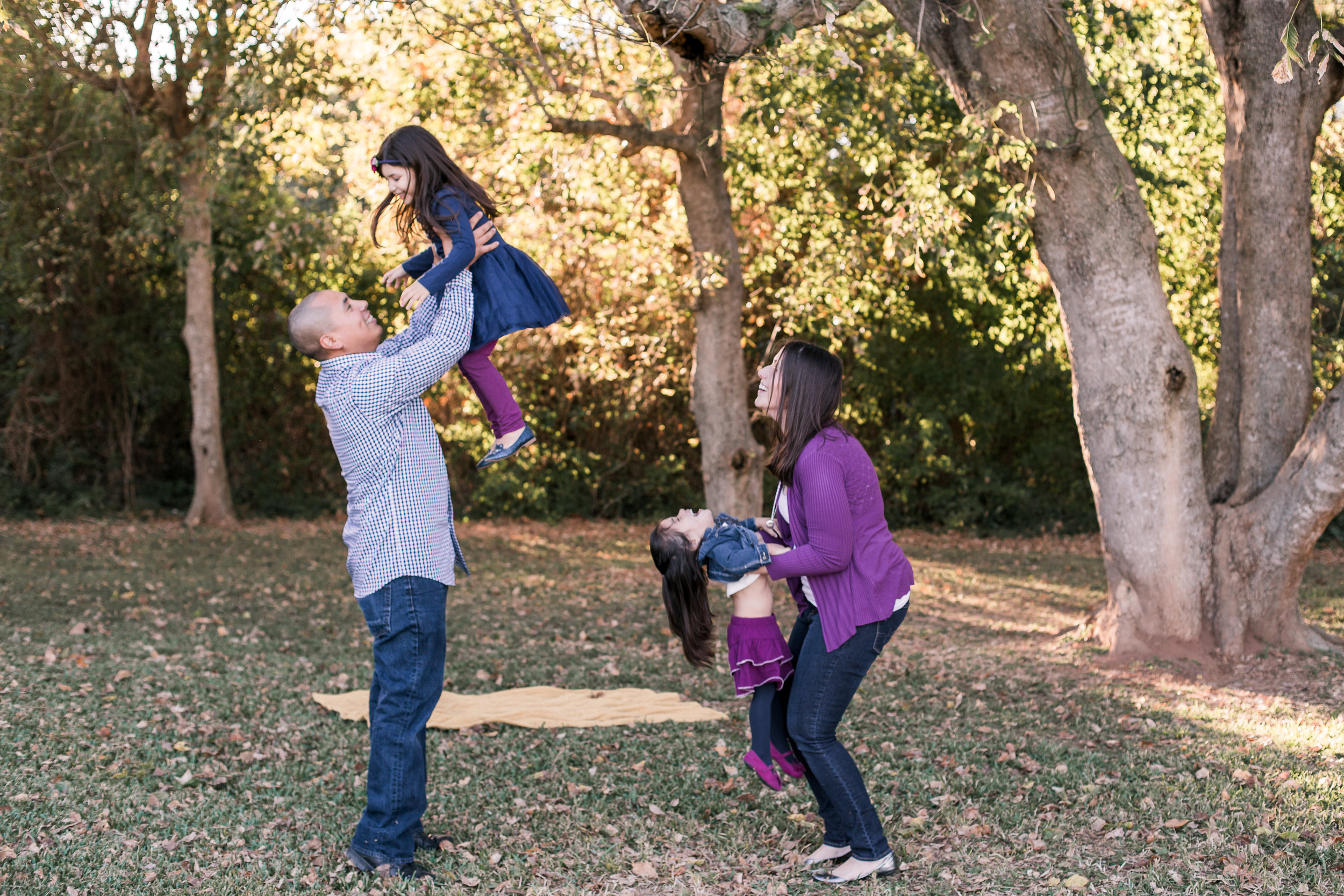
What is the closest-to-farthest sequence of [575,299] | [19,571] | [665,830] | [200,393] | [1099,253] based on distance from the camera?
[665,830] → [1099,253] → [19,571] → [575,299] → [200,393]

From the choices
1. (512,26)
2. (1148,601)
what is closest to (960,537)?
(1148,601)

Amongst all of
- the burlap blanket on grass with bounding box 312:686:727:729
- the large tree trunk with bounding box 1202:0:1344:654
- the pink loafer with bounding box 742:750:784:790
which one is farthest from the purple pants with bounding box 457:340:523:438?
the large tree trunk with bounding box 1202:0:1344:654

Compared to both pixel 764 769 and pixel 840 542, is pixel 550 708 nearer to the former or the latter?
pixel 764 769

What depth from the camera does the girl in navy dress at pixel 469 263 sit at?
322 centimetres

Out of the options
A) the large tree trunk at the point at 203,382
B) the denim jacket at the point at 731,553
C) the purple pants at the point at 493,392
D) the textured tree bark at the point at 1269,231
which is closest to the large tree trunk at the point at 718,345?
the textured tree bark at the point at 1269,231

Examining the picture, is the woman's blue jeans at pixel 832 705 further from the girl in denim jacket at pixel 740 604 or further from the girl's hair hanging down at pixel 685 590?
the girl's hair hanging down at pixel 685 590

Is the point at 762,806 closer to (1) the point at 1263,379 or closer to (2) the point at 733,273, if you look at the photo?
(1) the point at 1263,379

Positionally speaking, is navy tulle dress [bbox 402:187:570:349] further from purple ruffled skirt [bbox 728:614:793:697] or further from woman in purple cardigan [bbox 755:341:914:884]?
purple ruffled skirt [bbox 728:614:793:697]

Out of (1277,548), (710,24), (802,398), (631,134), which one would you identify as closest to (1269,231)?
(1277,548)

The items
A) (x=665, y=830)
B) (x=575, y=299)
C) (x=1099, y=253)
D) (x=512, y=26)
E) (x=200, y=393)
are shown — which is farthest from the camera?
(x=200, y=393)

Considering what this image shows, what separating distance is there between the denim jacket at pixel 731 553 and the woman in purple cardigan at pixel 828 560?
6 cm

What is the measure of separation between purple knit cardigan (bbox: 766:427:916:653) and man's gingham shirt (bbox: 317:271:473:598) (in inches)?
40.4

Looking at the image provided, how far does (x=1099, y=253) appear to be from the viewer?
610 centimetres

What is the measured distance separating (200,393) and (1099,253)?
10.1 m
